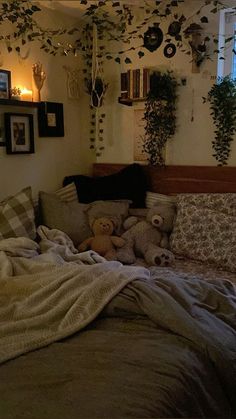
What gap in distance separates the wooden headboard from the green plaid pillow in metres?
1.04

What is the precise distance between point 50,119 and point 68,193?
2.05ft

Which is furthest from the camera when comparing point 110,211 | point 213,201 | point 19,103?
point 110,211

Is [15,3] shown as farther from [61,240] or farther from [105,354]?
[105,354]

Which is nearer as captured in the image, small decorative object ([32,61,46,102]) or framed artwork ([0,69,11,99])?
framed artwork ([0,69,11,99])

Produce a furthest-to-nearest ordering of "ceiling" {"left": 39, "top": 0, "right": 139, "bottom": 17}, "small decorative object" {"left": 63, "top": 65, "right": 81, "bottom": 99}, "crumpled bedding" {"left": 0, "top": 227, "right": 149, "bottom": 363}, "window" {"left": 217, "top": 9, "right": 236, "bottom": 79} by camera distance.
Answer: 1. "small decorative object" {"left": 63, "top": 65, "right": 81, "bottom": 99}
2. "ceiling" {"left": 39, "top": 0, "right": 139, "bottom": 17}
3. "window" {"left": 217, "top": 9, "right": 236, "bottom": 79}
4. "crumpled bedding" {"left": 0, "top": 227, "right": 149, "bottom": 363}

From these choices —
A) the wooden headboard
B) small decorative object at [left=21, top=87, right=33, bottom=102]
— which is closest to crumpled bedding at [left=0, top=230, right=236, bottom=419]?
the wooden headboard

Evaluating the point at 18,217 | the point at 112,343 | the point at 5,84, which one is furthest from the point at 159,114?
the point at 112,343

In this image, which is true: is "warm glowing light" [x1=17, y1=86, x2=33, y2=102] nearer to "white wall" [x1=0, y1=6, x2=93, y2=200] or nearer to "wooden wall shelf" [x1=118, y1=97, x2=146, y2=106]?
"white wall" [x1=0, y1=6, x2=93, y2=200]

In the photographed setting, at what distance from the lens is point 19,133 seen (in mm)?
2812

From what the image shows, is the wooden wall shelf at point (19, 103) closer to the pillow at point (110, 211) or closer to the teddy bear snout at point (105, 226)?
the pillow at point (110, 211)

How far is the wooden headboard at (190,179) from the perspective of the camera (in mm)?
2719

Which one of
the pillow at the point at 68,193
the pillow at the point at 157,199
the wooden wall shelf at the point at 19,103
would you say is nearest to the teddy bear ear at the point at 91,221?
the pillow at the point at 68,193

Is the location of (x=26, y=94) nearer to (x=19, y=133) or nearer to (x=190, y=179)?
(x=19, y=133)

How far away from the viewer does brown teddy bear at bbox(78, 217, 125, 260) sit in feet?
8.29
